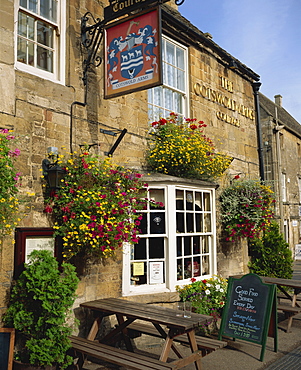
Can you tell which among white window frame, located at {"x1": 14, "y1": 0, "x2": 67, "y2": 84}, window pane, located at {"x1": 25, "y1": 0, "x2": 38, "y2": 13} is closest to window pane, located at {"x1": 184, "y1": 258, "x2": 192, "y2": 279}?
white window frame, located at {"x1": 14, "y1": 0, "x2": 67, "y2": 84}

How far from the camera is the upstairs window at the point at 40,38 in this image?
5.57m

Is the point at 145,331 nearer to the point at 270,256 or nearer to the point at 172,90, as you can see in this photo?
the point at 172,90

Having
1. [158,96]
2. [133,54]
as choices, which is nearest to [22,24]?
[133,54]

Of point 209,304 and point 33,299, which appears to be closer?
point 33,299

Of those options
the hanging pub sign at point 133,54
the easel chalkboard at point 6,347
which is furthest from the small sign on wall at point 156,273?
the hanging pub sign at point 133,54

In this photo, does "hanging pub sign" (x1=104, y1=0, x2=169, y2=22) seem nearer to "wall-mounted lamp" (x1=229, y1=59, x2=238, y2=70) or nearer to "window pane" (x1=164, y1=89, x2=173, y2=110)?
"window pane" (x1=164, y1=89, x2=173, y2=110)

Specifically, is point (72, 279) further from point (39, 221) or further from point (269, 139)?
point (269, 139)

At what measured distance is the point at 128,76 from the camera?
5.51m

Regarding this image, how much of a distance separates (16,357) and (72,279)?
1.17 m

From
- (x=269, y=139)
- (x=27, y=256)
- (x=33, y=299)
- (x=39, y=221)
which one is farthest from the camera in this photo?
(x=269, y=139)

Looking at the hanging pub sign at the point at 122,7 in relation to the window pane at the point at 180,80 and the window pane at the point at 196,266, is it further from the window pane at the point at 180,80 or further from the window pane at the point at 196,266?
the window pane at the point at 196,266

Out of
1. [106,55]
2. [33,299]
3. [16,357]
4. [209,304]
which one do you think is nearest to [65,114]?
[106,55]

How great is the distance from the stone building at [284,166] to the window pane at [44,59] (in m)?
14.1

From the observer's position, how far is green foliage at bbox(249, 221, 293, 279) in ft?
31.9
